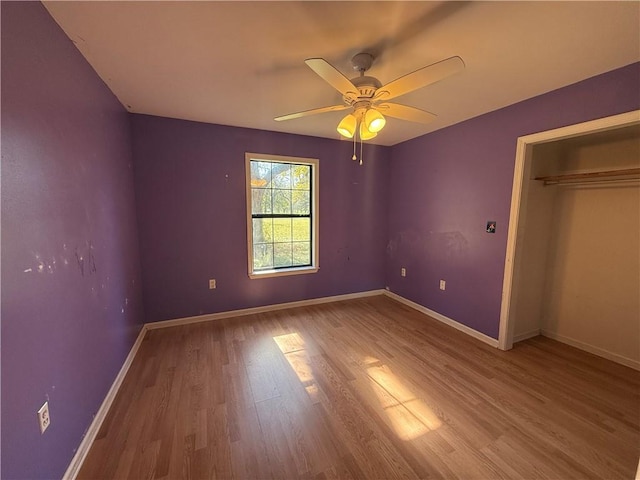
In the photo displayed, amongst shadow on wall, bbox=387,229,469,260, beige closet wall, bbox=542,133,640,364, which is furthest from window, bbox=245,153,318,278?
beige closet wall, bbox=542,133,640,364

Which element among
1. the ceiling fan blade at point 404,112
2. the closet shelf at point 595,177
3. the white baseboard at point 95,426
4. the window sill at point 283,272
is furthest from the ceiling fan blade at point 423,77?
the white baseboard at point 95,426

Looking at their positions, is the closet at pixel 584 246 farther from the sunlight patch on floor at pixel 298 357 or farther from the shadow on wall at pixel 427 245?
the sunlight patch on floor at pixel 298 357

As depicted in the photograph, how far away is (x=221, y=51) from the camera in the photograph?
1604 mm

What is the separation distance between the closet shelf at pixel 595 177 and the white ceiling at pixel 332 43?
87 cm

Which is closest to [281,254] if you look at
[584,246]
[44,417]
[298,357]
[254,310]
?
[254,310]

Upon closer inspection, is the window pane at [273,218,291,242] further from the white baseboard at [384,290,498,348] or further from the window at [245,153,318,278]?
the white baseboard at [384,290,498,348]

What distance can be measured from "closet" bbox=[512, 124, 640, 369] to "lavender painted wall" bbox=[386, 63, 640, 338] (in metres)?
0.26

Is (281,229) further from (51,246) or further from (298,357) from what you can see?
(51,246)

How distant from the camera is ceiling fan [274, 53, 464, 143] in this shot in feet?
4.15

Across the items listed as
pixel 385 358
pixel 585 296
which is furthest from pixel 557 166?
pixel 385 358

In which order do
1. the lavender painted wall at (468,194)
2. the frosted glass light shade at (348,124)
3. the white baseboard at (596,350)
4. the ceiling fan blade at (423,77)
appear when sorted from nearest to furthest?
the ceiling fan blade at (423,77), the frosted glass light shade at (348,124), the lavender painted wall at (468,194), the white baseboard at (596,350)

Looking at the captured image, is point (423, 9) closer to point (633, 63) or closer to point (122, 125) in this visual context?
point (633, 63)

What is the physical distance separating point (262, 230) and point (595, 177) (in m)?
3.47

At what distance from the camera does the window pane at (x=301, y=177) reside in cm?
349
